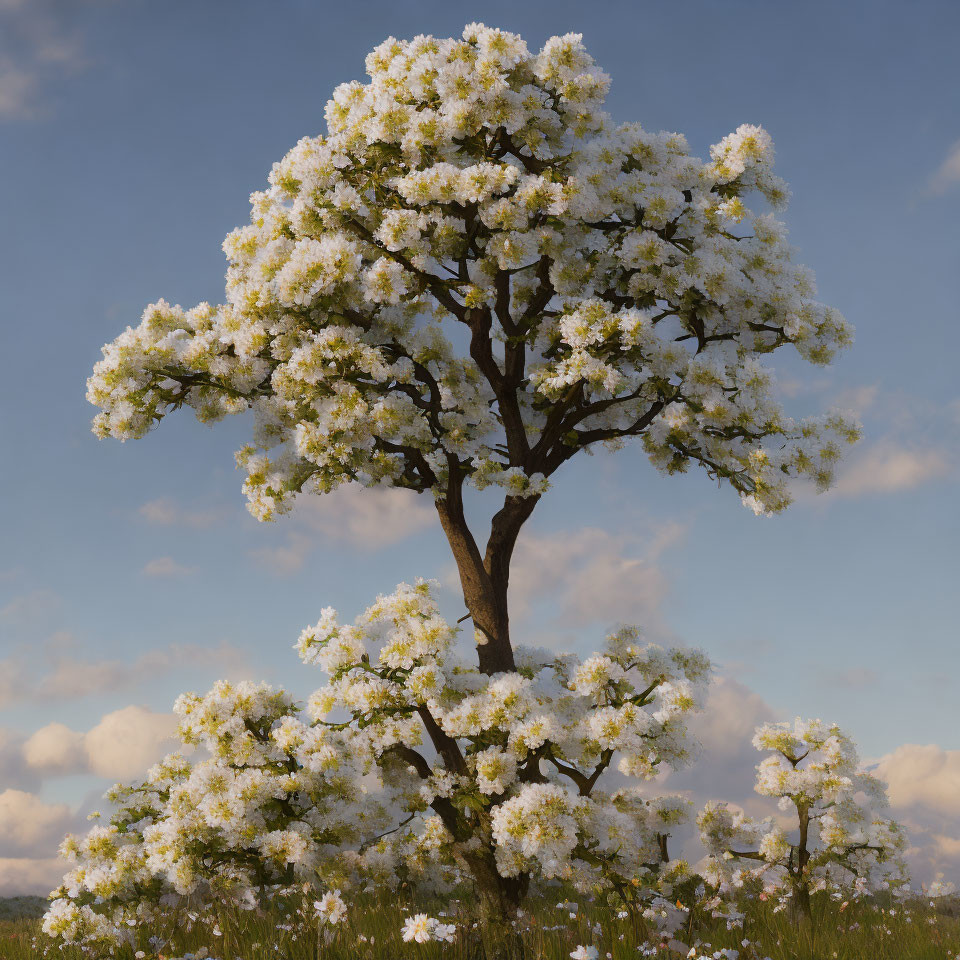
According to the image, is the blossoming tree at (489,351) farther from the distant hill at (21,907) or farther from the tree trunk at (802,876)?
the distant hill at (21,907)

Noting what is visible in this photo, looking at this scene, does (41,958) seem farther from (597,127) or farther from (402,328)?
(597,127)

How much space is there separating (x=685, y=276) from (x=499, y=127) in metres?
2.94

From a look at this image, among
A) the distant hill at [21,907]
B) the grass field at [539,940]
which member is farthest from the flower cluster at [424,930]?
the distant hill at [21,907]

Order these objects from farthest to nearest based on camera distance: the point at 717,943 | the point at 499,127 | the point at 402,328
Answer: the point at 402,328, the point at 499,127, the point at 717,943

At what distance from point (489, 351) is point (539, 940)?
23.4 ft

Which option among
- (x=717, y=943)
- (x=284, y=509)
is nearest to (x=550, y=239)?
(x=284, y=509)

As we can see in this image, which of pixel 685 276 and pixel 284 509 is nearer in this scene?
pixel 685 276

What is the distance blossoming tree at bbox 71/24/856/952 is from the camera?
34.6 ft

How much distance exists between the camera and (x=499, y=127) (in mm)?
11273

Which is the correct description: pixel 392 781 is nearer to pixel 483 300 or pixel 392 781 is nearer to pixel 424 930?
pixel 424 930

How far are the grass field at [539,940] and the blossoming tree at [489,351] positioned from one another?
128cm

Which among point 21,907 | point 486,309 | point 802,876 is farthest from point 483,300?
point 21,907

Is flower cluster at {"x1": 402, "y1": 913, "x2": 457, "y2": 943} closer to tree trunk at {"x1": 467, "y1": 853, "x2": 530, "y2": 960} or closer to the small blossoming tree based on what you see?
tree trunk at {"x1": 467, "y1": 853, "x2": 530, "y2": 960}

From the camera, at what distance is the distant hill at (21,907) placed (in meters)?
16.1
